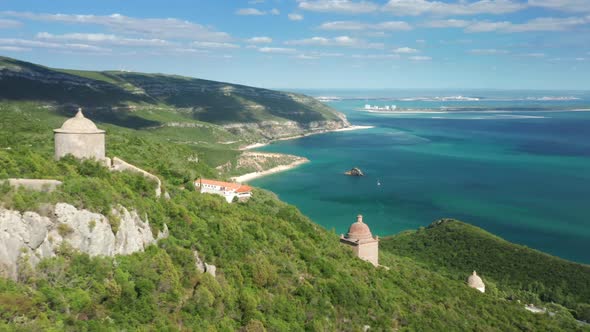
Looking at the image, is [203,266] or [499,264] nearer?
[203,266]

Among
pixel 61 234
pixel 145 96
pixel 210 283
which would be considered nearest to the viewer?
pixel 61 234

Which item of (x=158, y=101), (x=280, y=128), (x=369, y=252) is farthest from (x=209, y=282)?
(x=158, y=101)

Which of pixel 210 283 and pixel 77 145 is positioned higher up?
pixel 77 145

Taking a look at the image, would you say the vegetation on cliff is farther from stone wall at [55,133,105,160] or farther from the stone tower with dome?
the stone tower with dome

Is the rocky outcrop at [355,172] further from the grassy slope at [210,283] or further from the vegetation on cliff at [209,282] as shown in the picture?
the grassy slope at [210,283]

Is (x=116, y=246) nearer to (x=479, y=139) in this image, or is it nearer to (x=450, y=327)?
(x=450, y=327)

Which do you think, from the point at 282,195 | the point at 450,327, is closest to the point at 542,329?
the point at 450,327

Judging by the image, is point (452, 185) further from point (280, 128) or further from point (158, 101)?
point (158, 101)
